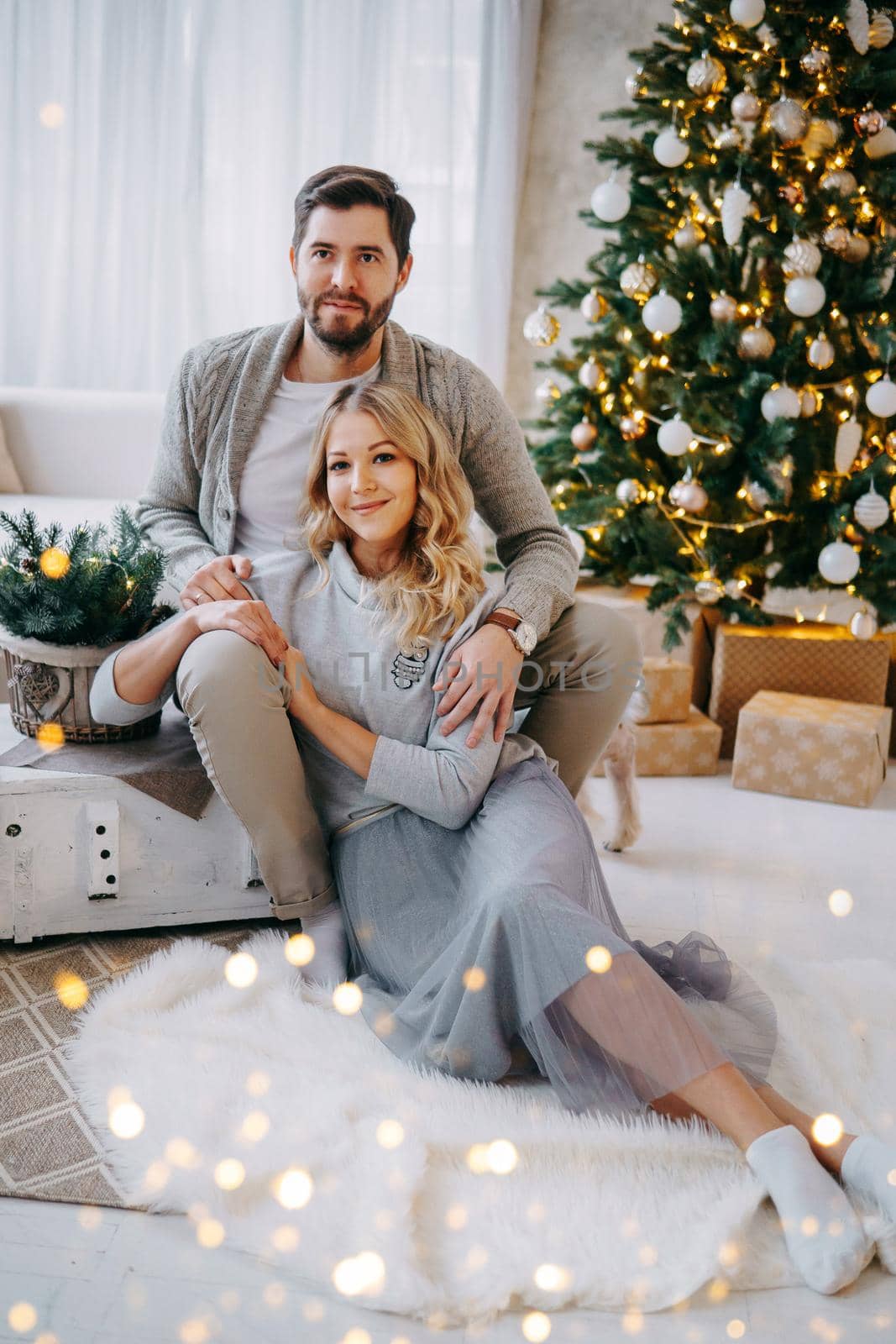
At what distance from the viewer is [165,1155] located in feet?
3.87

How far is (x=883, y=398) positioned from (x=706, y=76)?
771 millimetres

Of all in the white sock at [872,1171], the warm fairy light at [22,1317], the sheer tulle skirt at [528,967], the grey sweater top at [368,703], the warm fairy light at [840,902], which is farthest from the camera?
the warm fairy light at [840,902]

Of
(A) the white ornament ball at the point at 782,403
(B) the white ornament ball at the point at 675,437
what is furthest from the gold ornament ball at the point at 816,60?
(B) the white ornament ball at the point at 675,437

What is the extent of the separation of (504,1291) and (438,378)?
127cm

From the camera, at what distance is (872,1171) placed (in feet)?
3.60

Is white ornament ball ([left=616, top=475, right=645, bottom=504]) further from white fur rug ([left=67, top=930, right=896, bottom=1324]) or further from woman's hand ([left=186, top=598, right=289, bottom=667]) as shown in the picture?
white fur rug ([left=67, top=930, right=896, bottom=1324])

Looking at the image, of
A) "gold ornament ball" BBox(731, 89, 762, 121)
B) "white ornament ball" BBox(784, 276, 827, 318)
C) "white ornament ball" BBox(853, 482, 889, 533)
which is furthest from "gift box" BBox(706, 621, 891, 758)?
"gold ornament ball" BBox(731, 89, 762, 121)

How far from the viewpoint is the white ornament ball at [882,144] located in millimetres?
2363

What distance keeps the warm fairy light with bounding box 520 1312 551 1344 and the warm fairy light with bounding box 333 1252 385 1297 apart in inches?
5.2

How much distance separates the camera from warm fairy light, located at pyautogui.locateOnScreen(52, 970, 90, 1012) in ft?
4.85

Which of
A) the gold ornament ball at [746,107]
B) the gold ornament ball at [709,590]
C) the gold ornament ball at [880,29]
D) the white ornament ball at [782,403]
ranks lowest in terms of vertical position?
the gold ornament ball at [709,590]

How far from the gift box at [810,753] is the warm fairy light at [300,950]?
3.91ft

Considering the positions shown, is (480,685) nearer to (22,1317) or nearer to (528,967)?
(528,967)

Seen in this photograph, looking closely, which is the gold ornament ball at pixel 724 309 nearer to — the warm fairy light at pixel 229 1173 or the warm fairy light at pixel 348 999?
the warm fairy light at pixel 348 999
